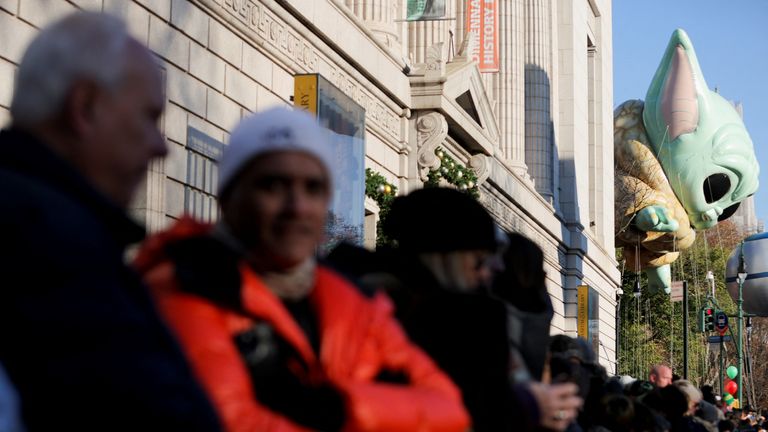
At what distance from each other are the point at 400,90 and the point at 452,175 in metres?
2.57

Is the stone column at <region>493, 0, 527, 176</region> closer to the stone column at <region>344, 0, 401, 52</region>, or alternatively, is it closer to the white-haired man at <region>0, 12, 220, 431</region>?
the stone column at <region>344, 0, 401, 52</region>

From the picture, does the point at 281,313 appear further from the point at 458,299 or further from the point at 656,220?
the point at 656,220

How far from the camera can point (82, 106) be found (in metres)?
2.64

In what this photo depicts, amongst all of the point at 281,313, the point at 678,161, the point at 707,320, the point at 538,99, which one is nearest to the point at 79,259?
the point at 281,313

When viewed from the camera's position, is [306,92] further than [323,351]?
Yes

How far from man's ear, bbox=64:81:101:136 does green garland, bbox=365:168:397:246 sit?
59.9ft

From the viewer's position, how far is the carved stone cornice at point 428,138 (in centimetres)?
2423

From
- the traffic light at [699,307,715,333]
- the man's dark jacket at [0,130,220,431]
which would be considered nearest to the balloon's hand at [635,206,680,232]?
the traffic light at [699,307,715,333]

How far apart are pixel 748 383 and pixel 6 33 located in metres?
76.3

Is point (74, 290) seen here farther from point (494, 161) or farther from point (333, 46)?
point (494, 161)

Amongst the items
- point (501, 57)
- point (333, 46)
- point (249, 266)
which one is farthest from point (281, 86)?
point (501, 57)

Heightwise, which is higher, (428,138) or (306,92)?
(428,138)

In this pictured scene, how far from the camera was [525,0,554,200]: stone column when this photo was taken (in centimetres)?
4391

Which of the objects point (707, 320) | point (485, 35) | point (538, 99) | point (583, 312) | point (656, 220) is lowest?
point (583, 312)
